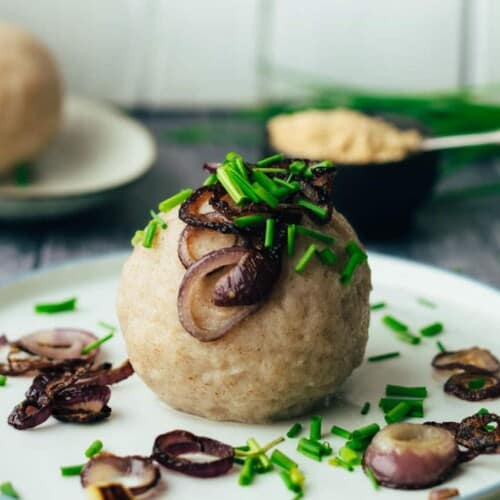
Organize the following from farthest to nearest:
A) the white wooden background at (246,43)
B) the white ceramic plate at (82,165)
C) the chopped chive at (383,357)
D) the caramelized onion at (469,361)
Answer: the white wooden background at (246,43)
the white ceramic plate at (82,165)
the chopped chive at (383,357)
the caramelized onion at (469,361)

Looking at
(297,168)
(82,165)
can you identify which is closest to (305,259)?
(297,168)

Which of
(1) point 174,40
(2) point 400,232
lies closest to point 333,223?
(2) point 400,232

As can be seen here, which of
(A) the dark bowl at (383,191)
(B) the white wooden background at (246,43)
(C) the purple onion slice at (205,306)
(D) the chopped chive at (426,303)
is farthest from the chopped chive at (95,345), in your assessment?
(B) the white wooden background at (246,43)

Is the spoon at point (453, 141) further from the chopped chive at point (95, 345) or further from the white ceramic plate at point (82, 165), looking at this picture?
the chopped chive at point (95, 345)

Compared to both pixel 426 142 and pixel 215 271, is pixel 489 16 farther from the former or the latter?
pixel 215 271

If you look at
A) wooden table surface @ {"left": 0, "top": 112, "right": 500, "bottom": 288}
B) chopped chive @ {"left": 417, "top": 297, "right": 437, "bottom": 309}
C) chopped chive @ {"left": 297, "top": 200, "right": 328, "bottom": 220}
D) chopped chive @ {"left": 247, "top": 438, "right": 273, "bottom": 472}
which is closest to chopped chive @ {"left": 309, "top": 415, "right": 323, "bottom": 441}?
chopped chive @ {"left": 247, "top": 438, "right": 273, "bottom": 472}

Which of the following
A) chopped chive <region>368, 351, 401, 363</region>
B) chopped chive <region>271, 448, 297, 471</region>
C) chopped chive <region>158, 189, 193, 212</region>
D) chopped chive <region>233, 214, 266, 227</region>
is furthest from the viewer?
chopped chive <region>368, 351, 401, 363</region>

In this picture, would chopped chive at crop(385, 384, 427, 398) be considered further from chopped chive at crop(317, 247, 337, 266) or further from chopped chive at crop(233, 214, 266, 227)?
chopped chive at crop(233, 214, 266, 227)
